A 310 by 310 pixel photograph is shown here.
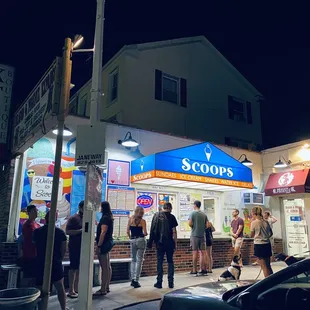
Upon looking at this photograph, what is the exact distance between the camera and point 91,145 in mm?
5176

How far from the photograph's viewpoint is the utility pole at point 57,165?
13.1 feet

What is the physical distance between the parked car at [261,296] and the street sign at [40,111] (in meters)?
2.94

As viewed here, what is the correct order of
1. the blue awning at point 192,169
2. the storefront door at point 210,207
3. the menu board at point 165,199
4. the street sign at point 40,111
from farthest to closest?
the storefront door at point 210,207, the menu board at point 165,199, the blue awning at point 192,169, the street sign at point 40,111

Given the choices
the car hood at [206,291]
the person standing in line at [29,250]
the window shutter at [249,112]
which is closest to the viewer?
the car hood at [206,291]

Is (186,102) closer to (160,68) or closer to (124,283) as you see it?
(160,68)

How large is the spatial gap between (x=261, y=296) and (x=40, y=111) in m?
4.40

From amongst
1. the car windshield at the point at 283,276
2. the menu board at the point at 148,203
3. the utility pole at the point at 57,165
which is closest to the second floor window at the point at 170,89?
the menu board at the point at 148,203

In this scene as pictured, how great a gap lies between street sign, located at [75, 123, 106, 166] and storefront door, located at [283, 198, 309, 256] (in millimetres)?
9767

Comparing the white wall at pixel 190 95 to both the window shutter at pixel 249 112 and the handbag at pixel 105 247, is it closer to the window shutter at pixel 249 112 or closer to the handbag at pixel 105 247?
the window shutter at pixel 249 112

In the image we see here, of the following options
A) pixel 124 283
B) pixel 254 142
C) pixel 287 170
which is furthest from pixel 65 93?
pixel 254 142

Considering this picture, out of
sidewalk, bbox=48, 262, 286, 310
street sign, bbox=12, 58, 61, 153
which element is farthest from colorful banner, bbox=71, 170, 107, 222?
sidewalk, bbox=48, 262, 286, 310

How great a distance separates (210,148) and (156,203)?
2442 millimetres

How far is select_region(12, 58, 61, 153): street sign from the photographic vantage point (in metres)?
4.72

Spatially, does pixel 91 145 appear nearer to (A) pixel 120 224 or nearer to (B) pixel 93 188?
(B) pixel 93 188
